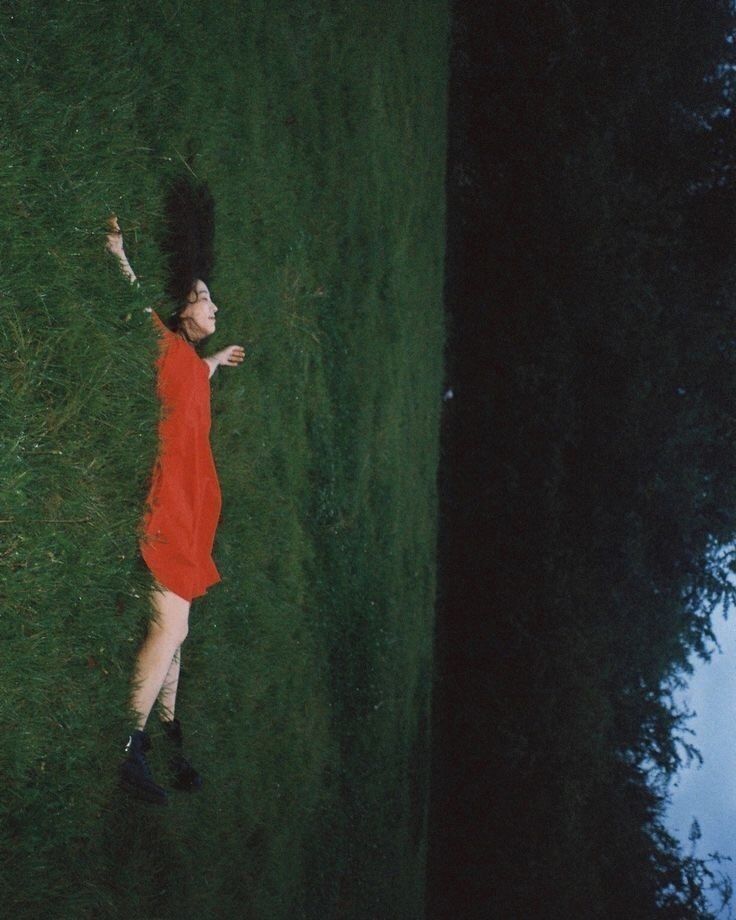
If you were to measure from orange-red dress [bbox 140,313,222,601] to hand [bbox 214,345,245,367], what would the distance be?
2.32 feet

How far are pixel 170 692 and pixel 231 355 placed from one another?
2011mm

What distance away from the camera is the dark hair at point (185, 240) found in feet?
15.8

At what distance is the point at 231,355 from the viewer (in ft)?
17.9

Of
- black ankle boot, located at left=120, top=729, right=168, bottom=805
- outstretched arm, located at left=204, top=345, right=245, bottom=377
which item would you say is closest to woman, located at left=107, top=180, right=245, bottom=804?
black ankle boot, located at left=120, top=729, right=168, bottom=805

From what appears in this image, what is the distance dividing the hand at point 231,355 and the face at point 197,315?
463 millimetres

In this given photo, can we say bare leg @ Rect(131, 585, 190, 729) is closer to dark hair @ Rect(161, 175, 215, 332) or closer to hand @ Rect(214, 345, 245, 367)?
dark hair @ Rect(161, 175, 215, 332)

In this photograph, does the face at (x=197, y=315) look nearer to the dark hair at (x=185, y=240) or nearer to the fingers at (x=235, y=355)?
the dark hair at (x=185, y=240)

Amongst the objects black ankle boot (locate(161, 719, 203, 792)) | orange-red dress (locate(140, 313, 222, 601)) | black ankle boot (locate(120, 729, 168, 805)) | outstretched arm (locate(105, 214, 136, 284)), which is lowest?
black ankle boot (locate(120, 729, 168, 805))

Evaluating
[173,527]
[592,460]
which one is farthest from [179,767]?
[592,460]

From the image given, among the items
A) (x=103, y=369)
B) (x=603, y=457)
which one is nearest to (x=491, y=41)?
(x=603, y=457)

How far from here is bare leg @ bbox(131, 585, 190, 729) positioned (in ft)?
14.1

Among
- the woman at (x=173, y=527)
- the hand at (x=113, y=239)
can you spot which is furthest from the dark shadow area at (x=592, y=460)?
the hand at (x=113, y=239)

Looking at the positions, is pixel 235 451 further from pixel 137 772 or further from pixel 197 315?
pixel 137 772

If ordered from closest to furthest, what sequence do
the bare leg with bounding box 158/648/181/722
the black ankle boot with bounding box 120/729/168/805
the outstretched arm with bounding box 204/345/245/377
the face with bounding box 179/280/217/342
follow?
the black ankle boot with bounding box 120/729/168/805 < the bare leg with bounding box 158/648/181/722 < the face with bounding box 179/280/217/342 < the outstretched arm with bounding box 204/345/245/377
